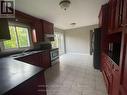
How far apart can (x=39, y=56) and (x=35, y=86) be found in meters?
2.29

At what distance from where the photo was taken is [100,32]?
10.6 ft

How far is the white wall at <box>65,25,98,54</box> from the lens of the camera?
6.76m

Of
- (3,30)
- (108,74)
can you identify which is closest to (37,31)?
(3,30)

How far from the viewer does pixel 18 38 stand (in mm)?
3295

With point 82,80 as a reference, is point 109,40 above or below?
above

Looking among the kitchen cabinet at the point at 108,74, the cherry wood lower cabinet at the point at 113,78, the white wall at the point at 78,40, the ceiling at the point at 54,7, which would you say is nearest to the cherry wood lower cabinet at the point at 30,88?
the cherry wood lower cabinet at the point at 113,78

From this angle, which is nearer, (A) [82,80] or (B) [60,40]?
(A) [82,80]

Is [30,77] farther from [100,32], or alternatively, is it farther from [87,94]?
[100,32]

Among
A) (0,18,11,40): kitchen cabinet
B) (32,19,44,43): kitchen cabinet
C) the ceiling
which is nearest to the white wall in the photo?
the ceiling

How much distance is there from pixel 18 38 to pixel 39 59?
1.09 meters

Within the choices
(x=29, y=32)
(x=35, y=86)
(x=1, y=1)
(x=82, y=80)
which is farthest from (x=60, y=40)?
(x=35, y=86)

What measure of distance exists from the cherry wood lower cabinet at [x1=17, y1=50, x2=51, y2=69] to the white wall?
378cm

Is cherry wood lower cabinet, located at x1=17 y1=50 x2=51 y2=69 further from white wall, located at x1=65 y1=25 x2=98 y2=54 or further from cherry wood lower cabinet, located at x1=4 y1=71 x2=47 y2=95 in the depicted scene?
white wall, located at x1=65 y1=25 x2=98 y2=54

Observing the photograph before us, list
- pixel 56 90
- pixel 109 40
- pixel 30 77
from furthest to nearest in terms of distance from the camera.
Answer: pixel 109 40
pixel 56 90
pixel 30 77
